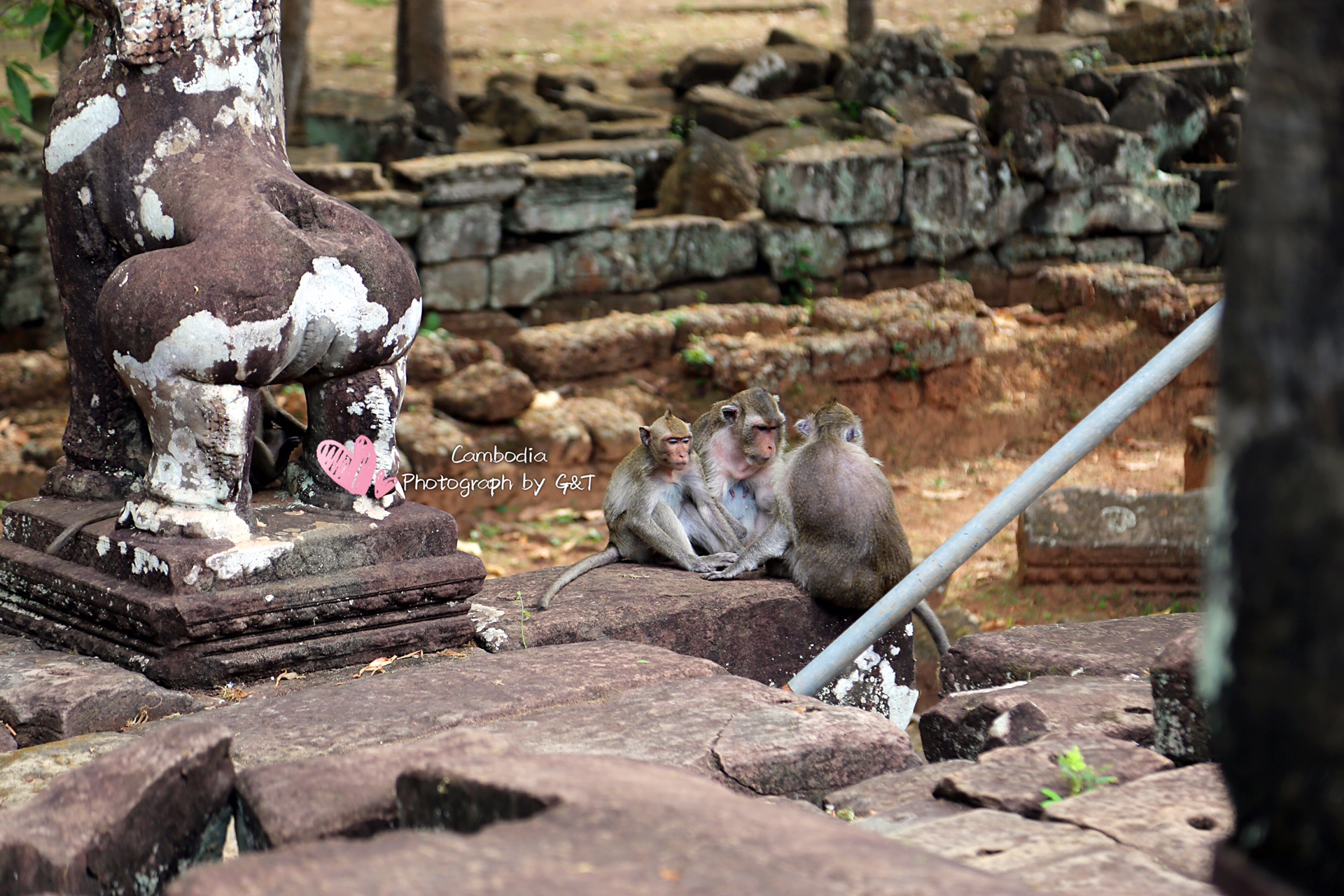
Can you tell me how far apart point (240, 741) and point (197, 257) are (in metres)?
1.02

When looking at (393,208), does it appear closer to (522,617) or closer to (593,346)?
(593,346)

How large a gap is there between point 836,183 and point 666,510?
20.0 feet

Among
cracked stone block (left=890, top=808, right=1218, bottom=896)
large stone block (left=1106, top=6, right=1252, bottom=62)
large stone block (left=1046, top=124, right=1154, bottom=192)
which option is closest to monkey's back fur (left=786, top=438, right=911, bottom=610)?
cracked stone block (left=890, top=808, right=1218, bottom=896)

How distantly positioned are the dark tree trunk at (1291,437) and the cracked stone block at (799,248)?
28.4 ft

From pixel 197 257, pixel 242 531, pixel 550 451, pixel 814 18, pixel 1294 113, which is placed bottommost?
pixel 550 451

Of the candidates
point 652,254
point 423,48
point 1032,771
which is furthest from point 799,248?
point 1032,771

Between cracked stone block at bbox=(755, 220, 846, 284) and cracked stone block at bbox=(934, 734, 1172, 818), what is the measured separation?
7.53 metres

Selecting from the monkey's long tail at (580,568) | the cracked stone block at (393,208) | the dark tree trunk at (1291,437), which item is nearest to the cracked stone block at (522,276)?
the cracked stone block at (393,208)

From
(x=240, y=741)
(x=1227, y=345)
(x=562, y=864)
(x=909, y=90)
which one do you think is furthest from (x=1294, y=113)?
(x=909, y=90)

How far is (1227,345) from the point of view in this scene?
1119 mm

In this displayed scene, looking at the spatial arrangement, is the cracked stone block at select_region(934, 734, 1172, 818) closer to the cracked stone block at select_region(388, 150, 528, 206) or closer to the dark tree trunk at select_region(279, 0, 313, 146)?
the cracked stone block at select_region(388, 150, 528, 206)

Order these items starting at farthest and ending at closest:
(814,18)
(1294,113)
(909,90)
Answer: (814,18) < (909,90) < (1294,113)

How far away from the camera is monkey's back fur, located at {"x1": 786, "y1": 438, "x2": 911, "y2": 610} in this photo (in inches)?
152

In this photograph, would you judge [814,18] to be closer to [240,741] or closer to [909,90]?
[909,90]
